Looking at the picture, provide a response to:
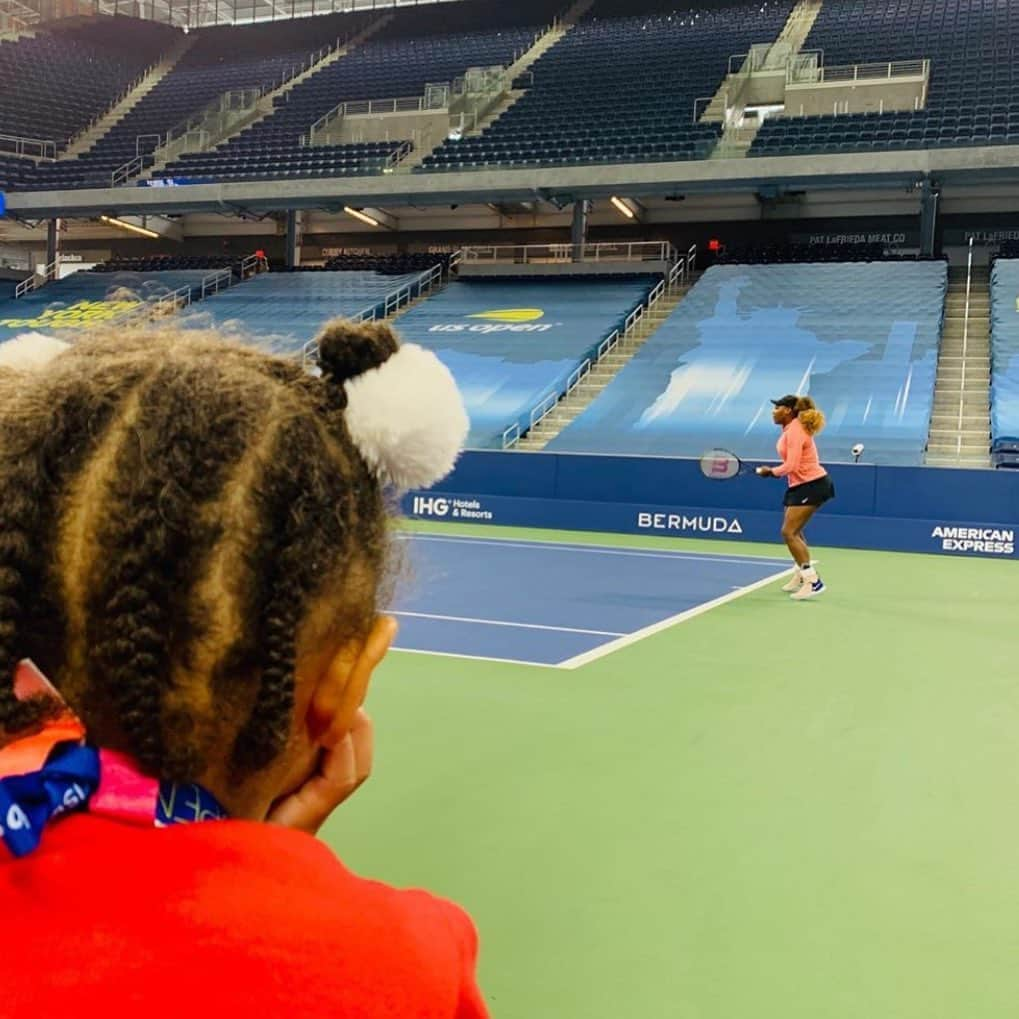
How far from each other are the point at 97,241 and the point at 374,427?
3208cm

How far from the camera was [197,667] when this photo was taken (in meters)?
0.98

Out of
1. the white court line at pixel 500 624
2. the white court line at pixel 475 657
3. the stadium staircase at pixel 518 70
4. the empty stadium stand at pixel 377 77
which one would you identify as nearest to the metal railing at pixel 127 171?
the empty stadium stand at pixel 377 77

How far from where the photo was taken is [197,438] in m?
0.99

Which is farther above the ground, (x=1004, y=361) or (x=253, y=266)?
(x=253, y=266)

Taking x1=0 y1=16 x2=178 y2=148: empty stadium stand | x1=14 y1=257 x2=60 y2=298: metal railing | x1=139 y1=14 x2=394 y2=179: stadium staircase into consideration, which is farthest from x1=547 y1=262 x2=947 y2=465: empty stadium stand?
x1=0 y1=16 x2=178 y2=148: empty stadium stand

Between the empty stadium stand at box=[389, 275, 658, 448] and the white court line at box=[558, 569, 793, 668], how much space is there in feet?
26.0

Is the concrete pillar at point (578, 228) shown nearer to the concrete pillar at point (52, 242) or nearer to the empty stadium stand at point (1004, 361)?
the empty stadium stand at point (1004, 361)

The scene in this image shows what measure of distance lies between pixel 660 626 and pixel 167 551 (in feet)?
21.7

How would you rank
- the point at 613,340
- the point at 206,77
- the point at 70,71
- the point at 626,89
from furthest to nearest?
the point at 70,71 < the point at 206,77 < the point at 626,89 < the point at 613,340

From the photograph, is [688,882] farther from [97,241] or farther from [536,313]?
[97,241]

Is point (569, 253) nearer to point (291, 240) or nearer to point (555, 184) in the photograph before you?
point (555, 184)

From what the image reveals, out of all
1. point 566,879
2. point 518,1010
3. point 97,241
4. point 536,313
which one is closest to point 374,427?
point 518,1010

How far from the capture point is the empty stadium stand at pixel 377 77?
81.6ft

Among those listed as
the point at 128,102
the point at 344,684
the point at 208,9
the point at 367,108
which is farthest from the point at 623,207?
the point at 344,684
